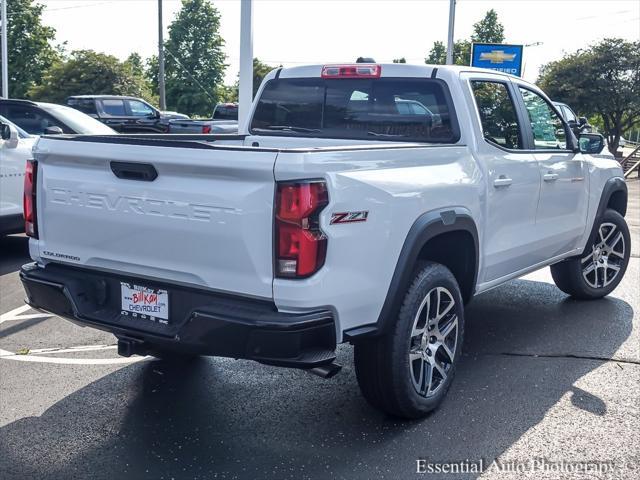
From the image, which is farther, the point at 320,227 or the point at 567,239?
the point at 567,239

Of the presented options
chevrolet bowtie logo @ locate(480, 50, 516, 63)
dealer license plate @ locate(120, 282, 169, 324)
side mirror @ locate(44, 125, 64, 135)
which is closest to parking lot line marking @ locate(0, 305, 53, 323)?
dealer license plate @ locate(120, 282, 169, 324)

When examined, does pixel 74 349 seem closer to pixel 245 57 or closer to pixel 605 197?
pixel 605 197

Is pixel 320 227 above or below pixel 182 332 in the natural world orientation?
above

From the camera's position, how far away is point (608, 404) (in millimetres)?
4488

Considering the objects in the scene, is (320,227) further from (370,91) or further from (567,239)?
(567,239)

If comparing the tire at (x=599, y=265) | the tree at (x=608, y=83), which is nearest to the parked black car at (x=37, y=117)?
the tire at (x=599, y=265)

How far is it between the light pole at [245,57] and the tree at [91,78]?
2747 cm

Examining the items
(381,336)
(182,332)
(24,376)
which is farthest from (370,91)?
(24,376)

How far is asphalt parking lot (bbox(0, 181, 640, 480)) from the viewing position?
12.1ft

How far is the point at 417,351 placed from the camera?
13.6 feet

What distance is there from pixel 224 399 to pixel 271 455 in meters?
0.82

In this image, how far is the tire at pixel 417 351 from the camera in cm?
389

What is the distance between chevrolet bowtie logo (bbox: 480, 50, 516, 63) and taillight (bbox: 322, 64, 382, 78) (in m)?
21.8

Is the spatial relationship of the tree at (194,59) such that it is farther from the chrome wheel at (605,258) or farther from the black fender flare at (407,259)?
the black fender flare at (407,259)
